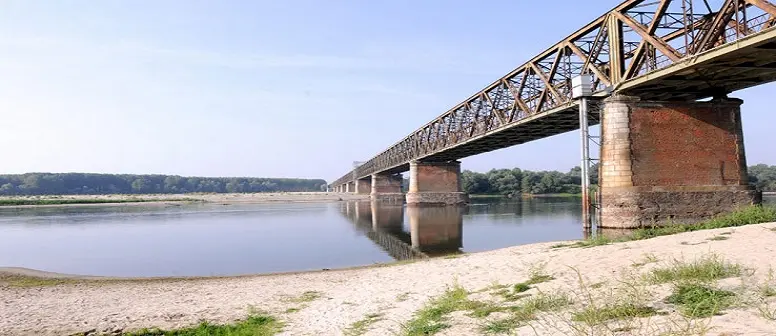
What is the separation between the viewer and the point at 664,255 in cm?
1184

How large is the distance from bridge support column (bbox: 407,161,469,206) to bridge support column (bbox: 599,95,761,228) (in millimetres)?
49199

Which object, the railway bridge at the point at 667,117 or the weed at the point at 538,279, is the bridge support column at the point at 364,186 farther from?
the weed at the point at 538,279

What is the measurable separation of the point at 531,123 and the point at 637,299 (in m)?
33.9

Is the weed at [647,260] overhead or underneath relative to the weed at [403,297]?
overhead

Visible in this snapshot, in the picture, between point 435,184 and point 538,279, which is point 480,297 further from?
point 435,184

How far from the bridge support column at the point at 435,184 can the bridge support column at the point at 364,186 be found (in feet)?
259

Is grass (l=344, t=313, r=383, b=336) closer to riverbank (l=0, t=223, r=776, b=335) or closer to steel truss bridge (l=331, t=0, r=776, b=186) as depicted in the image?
riverbank (l=0, t=223, r=776, b=335)

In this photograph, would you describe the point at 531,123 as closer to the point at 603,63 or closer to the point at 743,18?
the point at 603,63

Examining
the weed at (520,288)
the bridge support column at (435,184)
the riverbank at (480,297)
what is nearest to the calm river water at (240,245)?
the riverbank at (480,297)

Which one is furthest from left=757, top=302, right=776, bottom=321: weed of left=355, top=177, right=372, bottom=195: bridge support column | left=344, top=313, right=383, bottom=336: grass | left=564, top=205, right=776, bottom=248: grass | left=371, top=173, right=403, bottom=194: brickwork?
left=355, top=177, right=372, bottom=195: bridge support column

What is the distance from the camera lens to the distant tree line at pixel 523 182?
455 ft

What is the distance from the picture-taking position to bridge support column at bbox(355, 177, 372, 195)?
158663 millimetres

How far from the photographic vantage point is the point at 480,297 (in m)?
11.0

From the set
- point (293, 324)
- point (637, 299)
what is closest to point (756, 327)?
point (637, 299)
